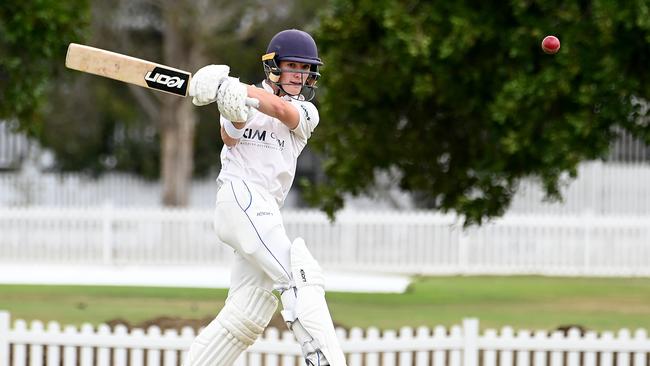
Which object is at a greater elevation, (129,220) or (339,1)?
(339,1)

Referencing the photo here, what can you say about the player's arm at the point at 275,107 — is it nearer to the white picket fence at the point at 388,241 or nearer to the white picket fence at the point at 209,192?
the white picket fence at the point at 388,241

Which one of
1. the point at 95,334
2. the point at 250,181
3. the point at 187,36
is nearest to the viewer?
the point at 250,181

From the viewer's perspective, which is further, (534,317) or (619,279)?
(619,279)

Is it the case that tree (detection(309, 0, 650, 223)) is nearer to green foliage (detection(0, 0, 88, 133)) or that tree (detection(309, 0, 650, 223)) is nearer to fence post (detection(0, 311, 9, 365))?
green foliage (detection(0, 0, 88, 133))

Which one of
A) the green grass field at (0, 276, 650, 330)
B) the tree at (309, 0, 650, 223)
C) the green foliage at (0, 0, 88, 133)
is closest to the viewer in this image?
the tree at (309, 0, 650, 223)

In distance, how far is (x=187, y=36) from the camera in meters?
27.8

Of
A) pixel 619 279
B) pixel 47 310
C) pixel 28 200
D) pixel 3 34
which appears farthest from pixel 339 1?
pixel 28 200

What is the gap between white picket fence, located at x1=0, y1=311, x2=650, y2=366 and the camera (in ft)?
27.0

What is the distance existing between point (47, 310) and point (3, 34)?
2632 mm

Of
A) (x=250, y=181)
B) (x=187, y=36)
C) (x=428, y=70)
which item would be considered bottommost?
(x=250, y=181)

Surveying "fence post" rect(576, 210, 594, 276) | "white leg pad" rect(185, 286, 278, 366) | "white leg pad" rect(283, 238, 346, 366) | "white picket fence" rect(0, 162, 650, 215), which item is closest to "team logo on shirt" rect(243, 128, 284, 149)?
"white leg pad" rect(283, 238, 346, 366)

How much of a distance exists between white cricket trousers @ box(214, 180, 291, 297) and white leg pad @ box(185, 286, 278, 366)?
0.14m

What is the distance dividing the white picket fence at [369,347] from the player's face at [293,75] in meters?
2.02

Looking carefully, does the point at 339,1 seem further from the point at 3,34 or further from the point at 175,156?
the point at 175,156
